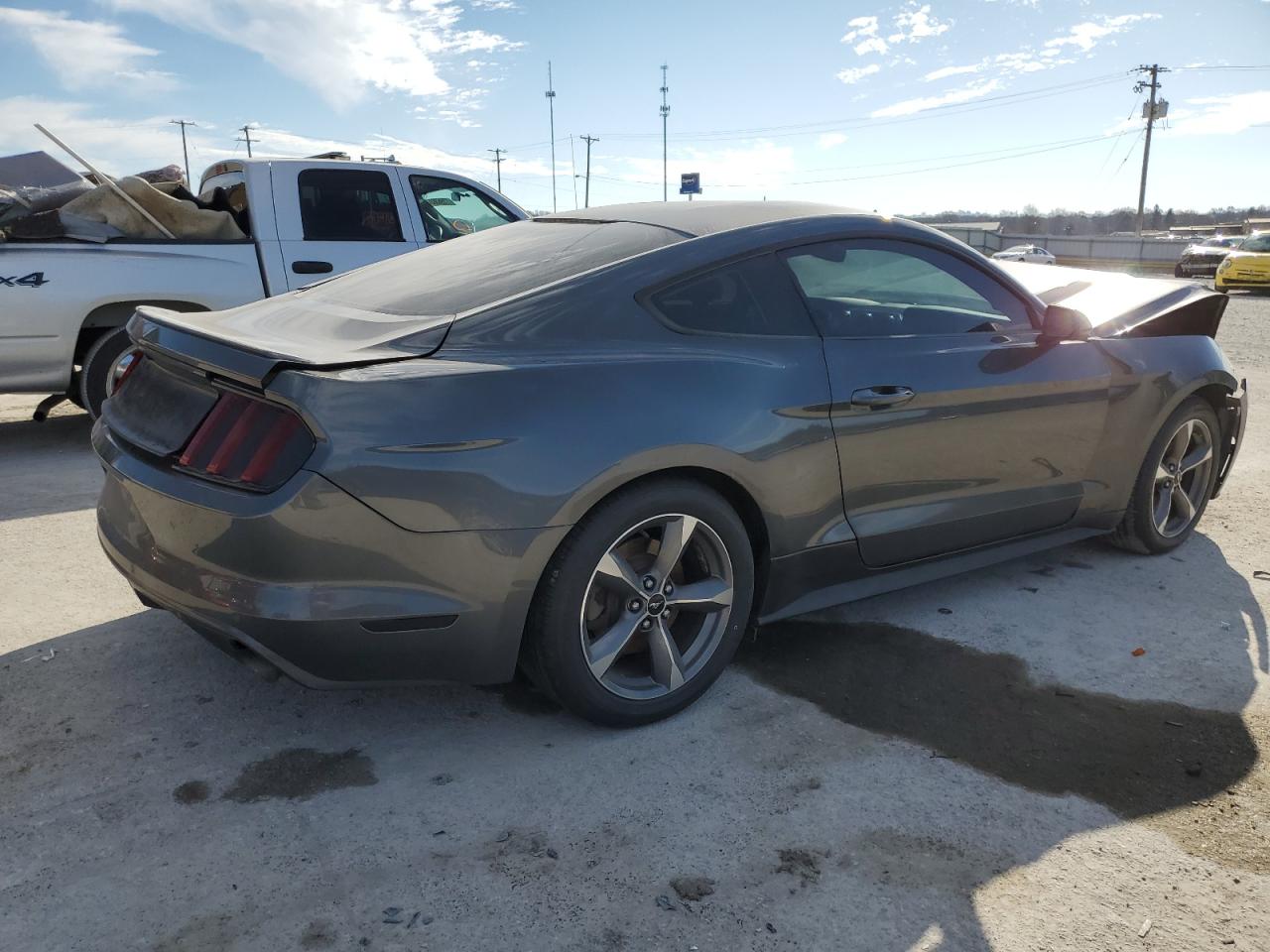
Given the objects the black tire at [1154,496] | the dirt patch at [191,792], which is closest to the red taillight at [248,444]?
the dirt patch at [191,792]

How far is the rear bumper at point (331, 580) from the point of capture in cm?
242

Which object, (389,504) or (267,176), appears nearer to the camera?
(389,504)

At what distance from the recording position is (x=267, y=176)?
23.0 feet

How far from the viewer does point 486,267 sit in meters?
3.24

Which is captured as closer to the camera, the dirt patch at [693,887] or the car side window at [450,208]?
the dirt patch at [693,887]

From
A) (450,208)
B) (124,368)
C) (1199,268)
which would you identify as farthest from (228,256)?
(1199,268)

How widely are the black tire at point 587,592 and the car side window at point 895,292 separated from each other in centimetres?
81

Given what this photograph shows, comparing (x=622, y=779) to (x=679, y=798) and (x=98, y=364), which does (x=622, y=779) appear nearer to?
(x=679, y=798)

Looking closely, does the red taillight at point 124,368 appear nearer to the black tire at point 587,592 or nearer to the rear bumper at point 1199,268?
the black tire at point 587,592

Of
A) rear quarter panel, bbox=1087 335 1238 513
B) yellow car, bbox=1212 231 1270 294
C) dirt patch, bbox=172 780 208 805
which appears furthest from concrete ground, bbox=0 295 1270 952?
yellow car, bbox=1212 231 1270 294

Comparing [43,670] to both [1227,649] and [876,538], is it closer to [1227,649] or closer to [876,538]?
[876,538]

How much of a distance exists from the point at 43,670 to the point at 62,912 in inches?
53.2

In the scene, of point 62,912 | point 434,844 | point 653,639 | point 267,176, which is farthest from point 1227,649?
point 267,176

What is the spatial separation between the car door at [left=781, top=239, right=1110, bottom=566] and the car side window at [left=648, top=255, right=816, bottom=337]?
0.09 meters
